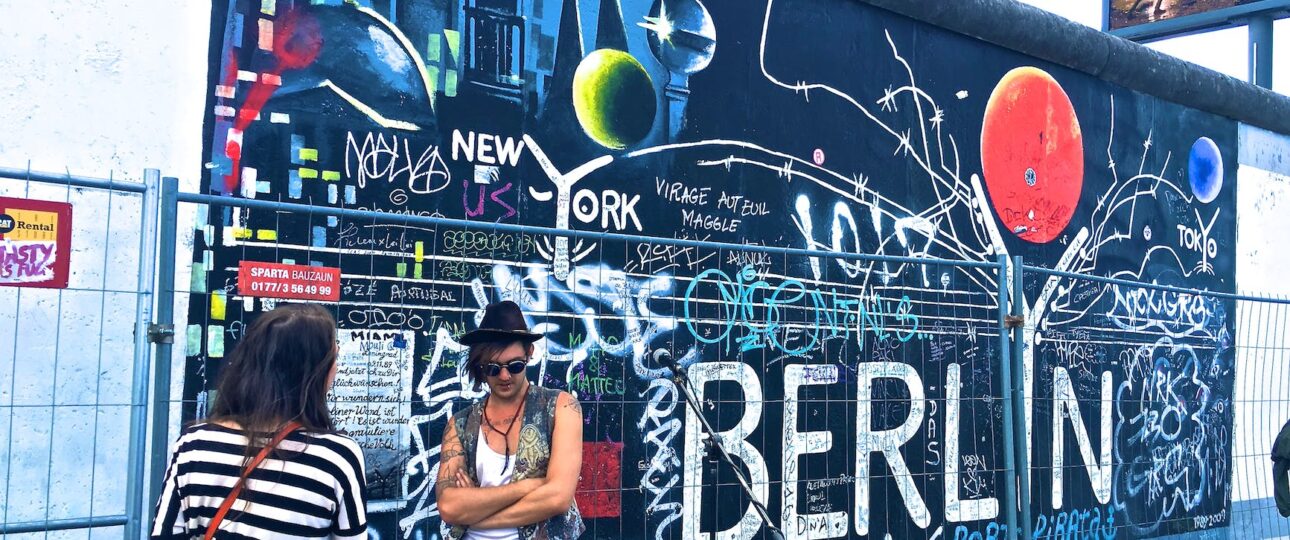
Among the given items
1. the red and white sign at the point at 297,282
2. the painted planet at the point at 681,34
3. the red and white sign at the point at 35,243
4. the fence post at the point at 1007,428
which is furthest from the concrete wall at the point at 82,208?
the fence post at the point at 1007,428

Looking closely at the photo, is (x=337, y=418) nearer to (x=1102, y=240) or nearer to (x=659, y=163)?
(x=659, y=163)

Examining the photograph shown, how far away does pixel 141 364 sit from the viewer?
154 inches

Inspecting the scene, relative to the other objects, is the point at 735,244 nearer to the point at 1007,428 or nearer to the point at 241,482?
the point at 1007,428

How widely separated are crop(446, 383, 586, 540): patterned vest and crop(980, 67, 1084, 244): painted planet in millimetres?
5401

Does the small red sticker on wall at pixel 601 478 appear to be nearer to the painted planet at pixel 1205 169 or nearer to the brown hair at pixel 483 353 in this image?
the brown hair at pixel 483 353

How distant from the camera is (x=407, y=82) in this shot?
19.2 ft

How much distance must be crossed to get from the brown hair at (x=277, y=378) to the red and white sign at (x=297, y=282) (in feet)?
4.34

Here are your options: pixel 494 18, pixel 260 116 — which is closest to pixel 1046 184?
pixel 494 18

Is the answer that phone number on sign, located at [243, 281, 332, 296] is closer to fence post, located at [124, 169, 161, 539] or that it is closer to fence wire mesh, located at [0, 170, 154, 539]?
fence post, located at [124, 169, 161, 539]

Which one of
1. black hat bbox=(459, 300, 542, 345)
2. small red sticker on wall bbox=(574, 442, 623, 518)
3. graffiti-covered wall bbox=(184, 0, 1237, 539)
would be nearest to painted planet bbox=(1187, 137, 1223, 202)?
graffiti-covered wall bbox=(184, 0, 1237, 539)

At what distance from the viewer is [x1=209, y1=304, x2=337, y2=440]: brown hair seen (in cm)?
304

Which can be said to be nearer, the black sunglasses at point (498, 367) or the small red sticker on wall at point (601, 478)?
the black sunglasses at point (498, 367)

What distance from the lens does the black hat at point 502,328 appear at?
4.18 metres

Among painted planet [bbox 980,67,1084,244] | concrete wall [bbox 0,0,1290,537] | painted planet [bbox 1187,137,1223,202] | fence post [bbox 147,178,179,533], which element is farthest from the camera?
painted planet [bbox 1187,137,1223,202]
